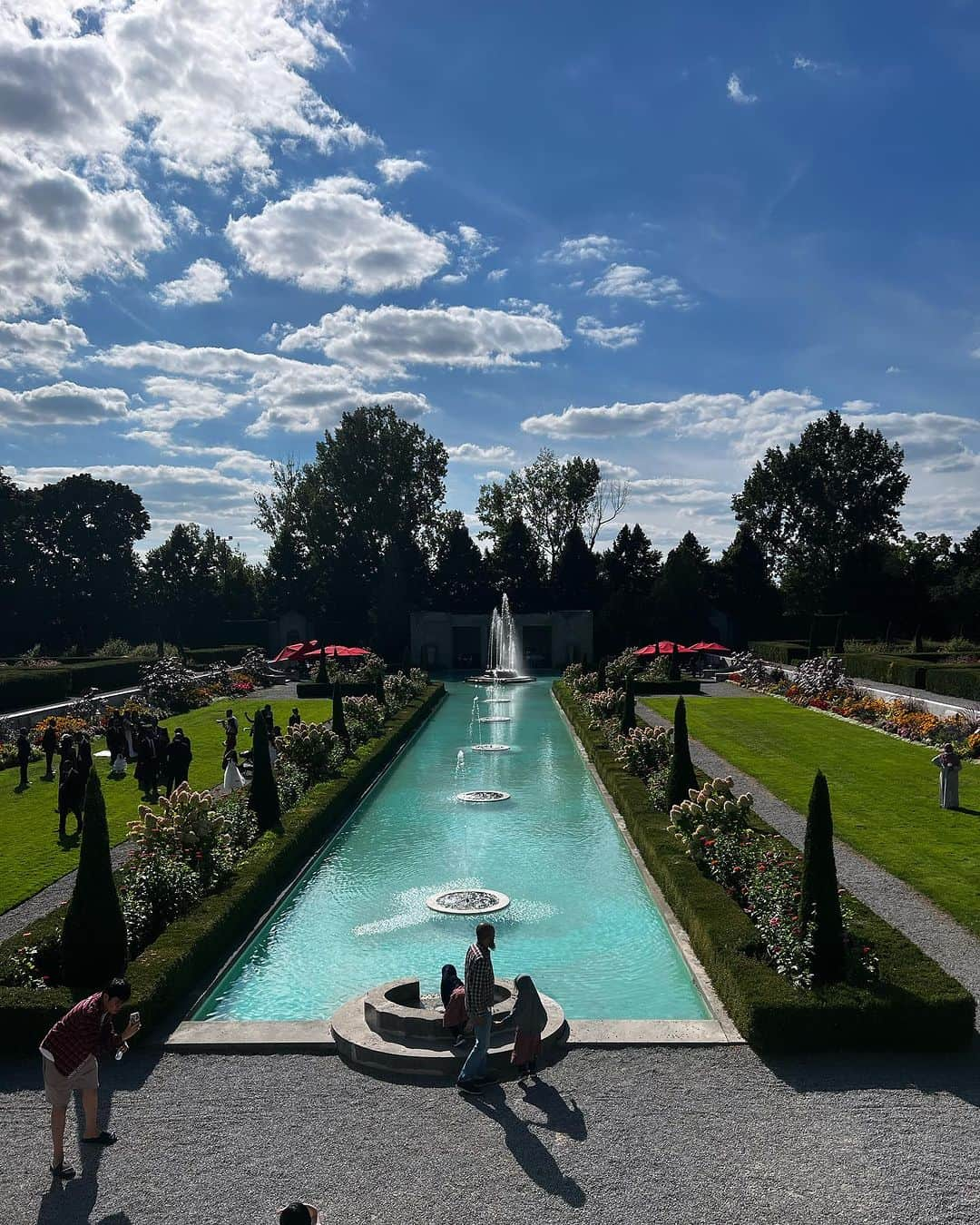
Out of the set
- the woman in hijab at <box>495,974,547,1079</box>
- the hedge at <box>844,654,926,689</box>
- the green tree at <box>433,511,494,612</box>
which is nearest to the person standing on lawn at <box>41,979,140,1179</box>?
the woman in hijab at <box>495,974,547,1079</box>

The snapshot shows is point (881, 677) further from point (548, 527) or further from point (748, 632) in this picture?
point (548, 527)

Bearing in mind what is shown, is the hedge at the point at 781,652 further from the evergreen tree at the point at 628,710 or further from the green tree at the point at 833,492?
the evergreen tree at the point at 628,710

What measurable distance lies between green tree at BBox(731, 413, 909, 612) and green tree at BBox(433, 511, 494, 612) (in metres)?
24.4

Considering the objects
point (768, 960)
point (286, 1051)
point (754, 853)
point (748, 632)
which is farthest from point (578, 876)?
point (748, 632)

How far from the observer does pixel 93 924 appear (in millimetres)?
10109

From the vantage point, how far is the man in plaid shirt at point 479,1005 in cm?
860

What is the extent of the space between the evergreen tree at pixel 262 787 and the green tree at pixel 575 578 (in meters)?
58.8

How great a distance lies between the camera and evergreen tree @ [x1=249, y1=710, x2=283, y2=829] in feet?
57.4

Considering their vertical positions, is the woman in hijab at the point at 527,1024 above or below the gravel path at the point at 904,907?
above

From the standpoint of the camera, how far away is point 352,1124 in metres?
7.98

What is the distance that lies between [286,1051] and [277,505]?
73.5 meters

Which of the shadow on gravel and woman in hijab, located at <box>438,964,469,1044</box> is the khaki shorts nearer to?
woman in hijab, located at <box>438,964,469,1044</box>

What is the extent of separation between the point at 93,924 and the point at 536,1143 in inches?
211

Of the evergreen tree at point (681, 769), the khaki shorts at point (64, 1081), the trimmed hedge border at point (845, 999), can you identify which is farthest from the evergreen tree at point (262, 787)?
the khaki shorts at point (64, 1081)
